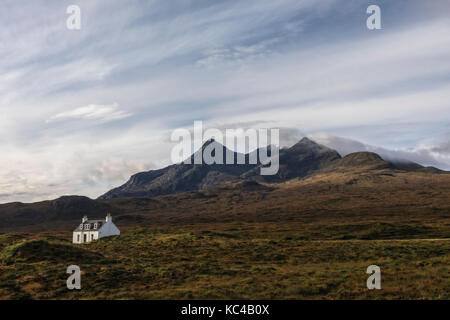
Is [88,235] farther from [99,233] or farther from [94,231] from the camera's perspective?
[99,233]

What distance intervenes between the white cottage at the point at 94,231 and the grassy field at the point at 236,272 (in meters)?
22.9

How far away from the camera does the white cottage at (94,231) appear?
84.8 metres

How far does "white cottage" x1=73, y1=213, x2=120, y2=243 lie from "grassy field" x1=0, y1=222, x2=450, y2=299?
22.9 metres

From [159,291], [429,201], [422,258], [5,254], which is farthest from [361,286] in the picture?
[429,201]

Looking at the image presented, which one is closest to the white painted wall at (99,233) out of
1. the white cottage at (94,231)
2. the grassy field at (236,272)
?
the white cottage at (94,231)

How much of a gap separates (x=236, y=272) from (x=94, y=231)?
55.5 metres

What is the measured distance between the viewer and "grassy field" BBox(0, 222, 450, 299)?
2886cm

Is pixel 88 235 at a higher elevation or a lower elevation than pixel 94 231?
lower

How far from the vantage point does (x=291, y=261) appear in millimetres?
46875

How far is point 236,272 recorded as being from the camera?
3897 centimetres

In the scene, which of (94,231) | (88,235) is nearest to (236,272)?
(94,231)

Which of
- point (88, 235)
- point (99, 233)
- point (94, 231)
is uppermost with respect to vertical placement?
point (94, 231)

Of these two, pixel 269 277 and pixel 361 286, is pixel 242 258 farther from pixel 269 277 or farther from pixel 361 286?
pixel 361 286
